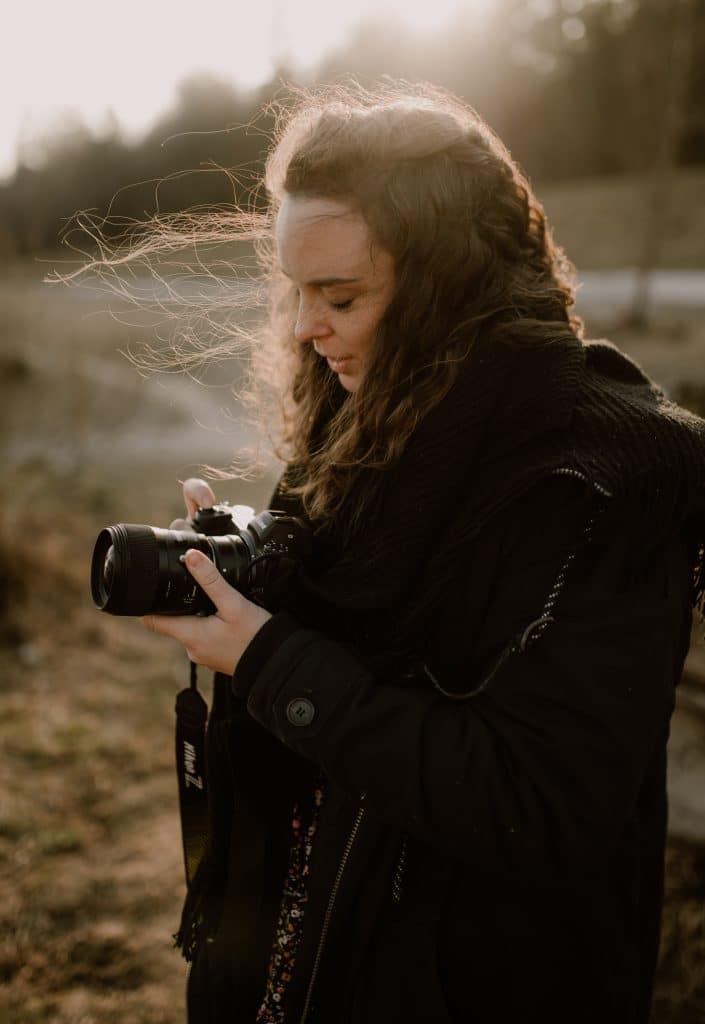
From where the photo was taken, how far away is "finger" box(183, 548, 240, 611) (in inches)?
52.2

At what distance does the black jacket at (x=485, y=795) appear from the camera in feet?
3.59

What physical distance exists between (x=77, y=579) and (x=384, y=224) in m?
4.37

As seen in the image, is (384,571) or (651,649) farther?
(384,571)

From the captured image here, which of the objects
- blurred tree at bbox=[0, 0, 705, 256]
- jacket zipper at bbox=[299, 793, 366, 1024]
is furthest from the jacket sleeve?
blurred tree at bbox=[0, 0, 705, 256]

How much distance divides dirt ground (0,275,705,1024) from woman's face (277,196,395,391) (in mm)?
688

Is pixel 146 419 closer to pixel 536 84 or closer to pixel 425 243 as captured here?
pixel 425 243

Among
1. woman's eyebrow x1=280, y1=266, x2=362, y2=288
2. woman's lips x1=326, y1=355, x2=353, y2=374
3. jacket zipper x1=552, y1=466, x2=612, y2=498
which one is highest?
woman's eyebrow x1=280, y1=266, x2=362, y2=288

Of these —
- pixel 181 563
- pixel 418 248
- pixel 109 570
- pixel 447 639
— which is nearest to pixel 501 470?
pixel 447 639

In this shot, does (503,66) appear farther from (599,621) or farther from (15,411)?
(599,621)

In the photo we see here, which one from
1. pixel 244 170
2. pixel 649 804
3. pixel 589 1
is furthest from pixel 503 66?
pixel 649 804

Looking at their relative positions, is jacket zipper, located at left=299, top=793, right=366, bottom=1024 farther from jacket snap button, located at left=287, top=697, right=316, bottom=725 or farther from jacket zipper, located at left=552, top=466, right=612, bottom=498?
jacket zipper, located at left=552, top=466, right=612, bottom=498

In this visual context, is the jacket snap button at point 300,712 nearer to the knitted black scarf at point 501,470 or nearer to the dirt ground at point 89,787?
the knitted black scarf at point 501,470

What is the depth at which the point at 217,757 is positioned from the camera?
1510 mm

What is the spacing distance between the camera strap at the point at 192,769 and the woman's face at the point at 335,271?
67 cm
